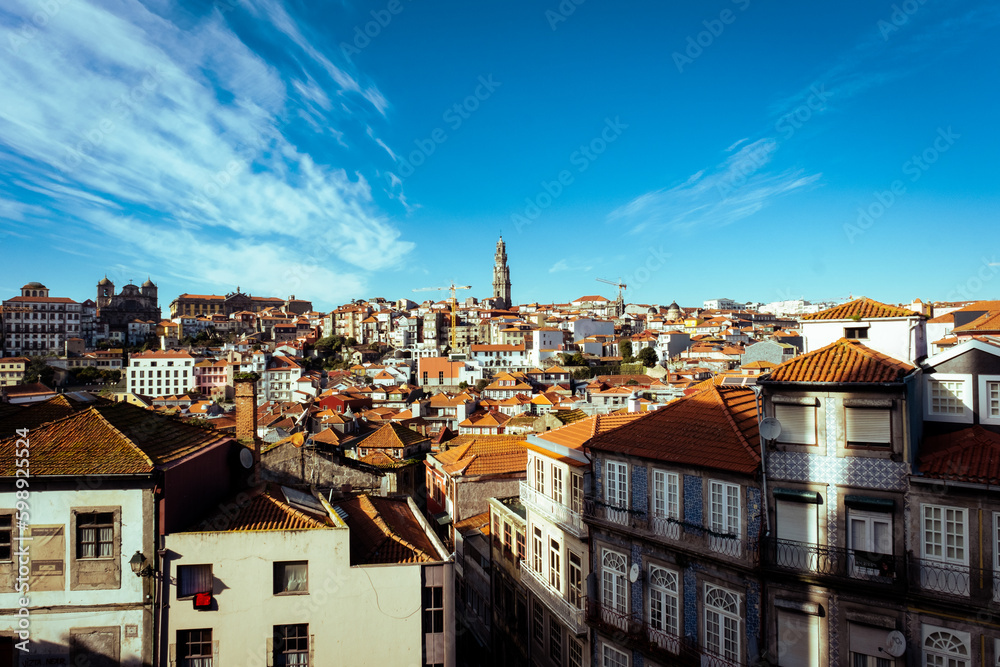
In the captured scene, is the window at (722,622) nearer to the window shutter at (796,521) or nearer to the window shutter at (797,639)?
the window shutter at (797,639)

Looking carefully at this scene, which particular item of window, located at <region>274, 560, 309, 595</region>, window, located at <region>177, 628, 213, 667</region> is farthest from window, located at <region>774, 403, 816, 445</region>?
window, located at <region>177, 628, 213, 667</region>

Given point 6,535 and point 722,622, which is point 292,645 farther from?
point 722,622

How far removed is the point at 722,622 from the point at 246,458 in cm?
1190

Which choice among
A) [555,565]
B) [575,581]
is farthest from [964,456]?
[555,565]

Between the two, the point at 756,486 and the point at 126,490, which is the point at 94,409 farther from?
the point at 756,486

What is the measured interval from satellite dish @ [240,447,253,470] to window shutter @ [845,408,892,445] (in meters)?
13.7

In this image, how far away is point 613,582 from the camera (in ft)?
39.4

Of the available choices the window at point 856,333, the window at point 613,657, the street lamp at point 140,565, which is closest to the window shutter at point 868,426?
the window at point 856,333

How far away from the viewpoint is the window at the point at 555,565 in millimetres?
14008

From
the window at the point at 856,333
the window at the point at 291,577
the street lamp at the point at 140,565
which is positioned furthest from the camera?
the window at the point at 291,577

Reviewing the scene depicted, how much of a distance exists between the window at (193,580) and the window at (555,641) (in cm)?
843

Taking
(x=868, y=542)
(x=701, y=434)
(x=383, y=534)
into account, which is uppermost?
(x=701, y=434)

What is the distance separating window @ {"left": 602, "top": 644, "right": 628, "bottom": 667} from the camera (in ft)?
38.5

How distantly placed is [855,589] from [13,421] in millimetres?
16625
